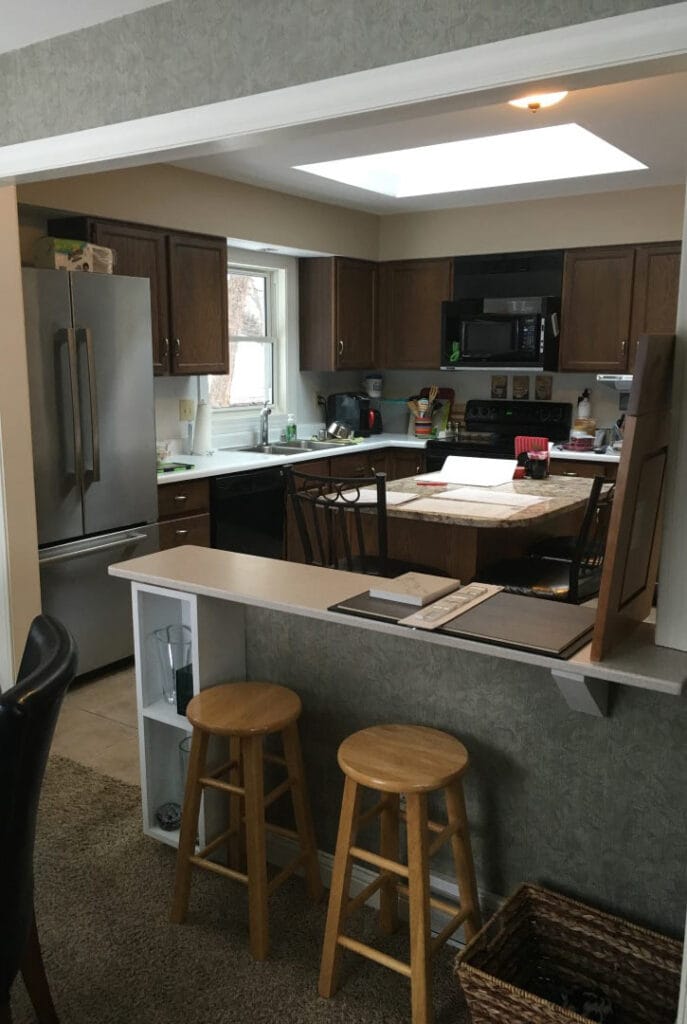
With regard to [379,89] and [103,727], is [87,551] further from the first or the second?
[379,89]

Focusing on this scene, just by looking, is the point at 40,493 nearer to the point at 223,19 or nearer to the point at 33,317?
the point at 33,317

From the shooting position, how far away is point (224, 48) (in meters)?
2.23

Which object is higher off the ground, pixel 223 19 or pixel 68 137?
pixel 223 19

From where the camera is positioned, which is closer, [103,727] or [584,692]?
[584,692]

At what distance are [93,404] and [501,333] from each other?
9.56 ft

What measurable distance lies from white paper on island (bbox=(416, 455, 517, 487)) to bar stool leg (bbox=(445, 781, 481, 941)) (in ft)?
6.96

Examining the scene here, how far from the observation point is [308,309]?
591 centimetres

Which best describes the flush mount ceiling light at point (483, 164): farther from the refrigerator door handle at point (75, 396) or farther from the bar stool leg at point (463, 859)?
the bar stool leg at point (463, 859)

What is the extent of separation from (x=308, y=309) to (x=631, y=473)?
458 centimetres

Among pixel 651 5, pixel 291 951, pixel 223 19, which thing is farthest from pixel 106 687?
pixel 651 5

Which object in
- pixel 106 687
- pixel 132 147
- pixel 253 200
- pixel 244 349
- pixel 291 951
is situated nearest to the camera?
pixel 291 951

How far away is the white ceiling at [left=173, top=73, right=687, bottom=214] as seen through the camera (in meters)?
2.69

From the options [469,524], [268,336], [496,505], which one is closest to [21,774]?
[469,524]

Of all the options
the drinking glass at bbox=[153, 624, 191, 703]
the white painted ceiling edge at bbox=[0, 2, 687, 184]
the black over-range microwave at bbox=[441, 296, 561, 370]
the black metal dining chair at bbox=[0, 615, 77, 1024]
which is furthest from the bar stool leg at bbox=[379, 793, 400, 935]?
the black over-range microwave at bbox=[441, 296, 561, 370]
